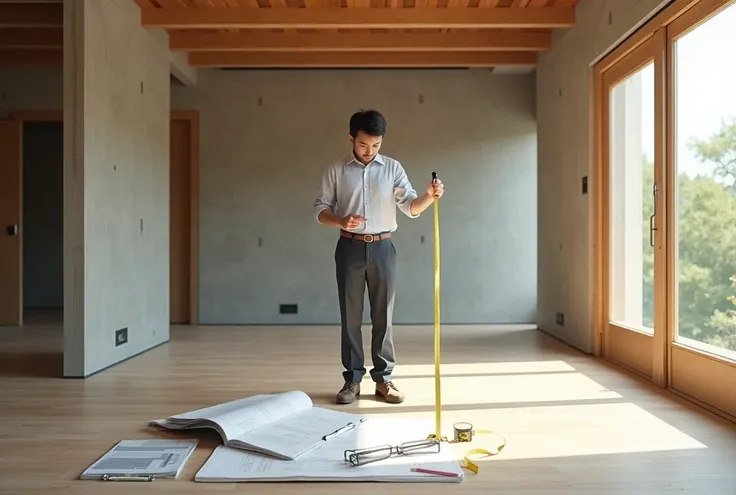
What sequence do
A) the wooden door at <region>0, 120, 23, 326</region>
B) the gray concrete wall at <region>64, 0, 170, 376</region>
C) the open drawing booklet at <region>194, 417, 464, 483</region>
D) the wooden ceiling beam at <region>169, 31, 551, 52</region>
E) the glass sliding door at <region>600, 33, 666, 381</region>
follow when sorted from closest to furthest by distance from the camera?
the open drawing booklet at <region>194, 417, 464, 483</region>
the glass sliding door at <region>600, 33, 666, 381</region>
the gray concrete wall at <region>64, 0, 170, 376</region>
the wooden ceiling beam at <region>169, 31, 551, 52</region>
the wooden door at <region>0, 120, 23, 326</region>

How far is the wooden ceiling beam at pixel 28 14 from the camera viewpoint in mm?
5324

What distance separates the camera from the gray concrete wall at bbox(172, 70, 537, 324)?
725cm

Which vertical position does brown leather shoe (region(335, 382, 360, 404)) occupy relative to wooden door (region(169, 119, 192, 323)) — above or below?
below

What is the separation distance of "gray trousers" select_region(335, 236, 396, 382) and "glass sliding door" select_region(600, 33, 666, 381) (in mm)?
1540

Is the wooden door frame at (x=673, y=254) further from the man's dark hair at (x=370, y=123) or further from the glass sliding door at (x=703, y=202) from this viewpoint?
the man's dark hair at (x=370, y=123)

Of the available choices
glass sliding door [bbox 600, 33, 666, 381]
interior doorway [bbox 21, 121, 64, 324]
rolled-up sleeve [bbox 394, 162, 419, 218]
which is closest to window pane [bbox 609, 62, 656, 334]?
glass sliding door [bbox 600, 33, 666, 381]

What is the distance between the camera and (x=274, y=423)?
278cm

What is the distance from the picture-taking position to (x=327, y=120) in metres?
7.29

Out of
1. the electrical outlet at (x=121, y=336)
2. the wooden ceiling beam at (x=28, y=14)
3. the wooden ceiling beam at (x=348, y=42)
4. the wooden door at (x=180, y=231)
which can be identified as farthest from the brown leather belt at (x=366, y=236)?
the wooden door at (x=180, y=231)

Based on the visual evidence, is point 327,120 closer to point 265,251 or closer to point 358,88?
point 358,88

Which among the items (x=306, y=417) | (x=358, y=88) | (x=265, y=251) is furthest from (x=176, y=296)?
(x=306, y=417)

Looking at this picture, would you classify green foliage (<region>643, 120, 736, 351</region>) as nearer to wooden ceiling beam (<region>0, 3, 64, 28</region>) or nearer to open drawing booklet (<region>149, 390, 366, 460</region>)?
open drawing booklet (<region>149, 390, 366, 460</region>)

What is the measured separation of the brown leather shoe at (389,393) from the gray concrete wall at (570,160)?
6.93ft

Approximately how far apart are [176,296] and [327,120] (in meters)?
2.48
